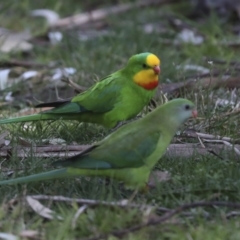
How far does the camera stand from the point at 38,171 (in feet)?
15.3

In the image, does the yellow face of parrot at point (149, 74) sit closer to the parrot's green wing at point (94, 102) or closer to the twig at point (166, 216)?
the parrot's green wing at point (94, 102)

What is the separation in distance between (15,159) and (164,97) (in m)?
1.43

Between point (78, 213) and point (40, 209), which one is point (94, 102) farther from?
point (78, 213)

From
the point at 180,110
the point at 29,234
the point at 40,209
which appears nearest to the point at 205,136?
the point at 180,110

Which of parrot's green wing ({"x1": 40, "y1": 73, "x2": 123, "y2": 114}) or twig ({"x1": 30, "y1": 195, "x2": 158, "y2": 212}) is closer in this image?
twig ({"x1": 30, "y1": 195, "x2": 158, "y2": 212})

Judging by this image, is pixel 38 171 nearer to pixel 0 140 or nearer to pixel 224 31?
pixel 0 140

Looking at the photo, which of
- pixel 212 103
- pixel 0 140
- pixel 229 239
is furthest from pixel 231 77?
pixel 229 239

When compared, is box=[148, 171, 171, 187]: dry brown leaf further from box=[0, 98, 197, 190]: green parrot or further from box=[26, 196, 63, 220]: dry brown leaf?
box=[26, 196, 63, 220]: dry brown leaf

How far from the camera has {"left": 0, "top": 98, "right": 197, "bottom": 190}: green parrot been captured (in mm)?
4180

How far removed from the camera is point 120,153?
429 cm

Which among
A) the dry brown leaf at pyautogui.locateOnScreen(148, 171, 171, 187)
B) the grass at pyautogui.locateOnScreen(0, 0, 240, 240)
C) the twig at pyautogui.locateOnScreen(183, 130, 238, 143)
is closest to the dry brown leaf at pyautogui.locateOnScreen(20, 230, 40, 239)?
the grass at pyautogui.locateOnScreen(0, 0, 240, 240)

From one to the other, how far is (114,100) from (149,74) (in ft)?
1.03

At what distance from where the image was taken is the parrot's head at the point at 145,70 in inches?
215

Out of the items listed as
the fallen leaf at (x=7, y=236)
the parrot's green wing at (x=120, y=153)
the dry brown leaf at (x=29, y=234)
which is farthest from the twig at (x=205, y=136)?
the fallen leaf at (x=7, y=236)
